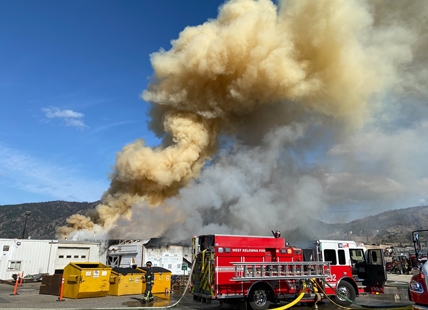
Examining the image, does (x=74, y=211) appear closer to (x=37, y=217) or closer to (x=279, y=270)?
(x=37, y=217)

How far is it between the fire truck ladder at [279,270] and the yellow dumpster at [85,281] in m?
7.18

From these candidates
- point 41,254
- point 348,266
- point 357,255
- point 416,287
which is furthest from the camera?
point 41,254

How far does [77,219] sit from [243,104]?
63.7 ft

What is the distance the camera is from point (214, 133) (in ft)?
94.6

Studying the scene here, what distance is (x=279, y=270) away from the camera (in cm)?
1055

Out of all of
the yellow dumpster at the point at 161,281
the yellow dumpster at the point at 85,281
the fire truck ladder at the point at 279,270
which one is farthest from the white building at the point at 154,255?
the fire truck ladder at the point at 279,270

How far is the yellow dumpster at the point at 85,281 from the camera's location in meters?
13.5

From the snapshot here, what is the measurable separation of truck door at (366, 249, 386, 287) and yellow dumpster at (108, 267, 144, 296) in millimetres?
10172

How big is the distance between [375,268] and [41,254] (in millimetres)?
23820

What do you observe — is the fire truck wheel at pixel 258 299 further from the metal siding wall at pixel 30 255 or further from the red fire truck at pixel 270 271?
the metal siding wall at pixel 30 255

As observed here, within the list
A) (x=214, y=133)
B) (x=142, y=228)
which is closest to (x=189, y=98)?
(x=214, y=133)

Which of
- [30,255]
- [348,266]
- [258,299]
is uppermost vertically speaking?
[30,255]

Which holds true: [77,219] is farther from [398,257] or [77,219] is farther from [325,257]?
[398,257]

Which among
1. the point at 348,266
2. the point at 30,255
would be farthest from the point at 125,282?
the point at 30,255
